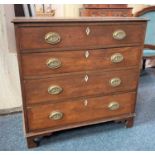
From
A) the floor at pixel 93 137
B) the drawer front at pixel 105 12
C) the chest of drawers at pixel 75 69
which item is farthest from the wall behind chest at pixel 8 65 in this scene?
the drawer front at pixel 105 12

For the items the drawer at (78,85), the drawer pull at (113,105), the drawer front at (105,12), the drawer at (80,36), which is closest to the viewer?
the drawer at (80,36)

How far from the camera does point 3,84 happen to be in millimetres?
1761

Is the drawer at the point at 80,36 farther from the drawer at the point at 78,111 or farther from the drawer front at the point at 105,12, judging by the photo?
the drawer front at the point at 105,12

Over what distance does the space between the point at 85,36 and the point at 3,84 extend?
89cm

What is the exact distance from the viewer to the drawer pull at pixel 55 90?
4.43ft

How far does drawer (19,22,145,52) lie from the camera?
119cm

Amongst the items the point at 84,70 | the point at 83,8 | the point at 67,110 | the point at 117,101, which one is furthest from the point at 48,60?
the point at 83,8

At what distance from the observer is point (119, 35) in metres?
1.35

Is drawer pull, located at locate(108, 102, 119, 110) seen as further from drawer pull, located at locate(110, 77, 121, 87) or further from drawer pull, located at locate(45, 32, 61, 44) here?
drawer pull, located at locate(45, 32, 61, 44)

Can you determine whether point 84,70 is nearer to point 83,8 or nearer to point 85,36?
point 85,36

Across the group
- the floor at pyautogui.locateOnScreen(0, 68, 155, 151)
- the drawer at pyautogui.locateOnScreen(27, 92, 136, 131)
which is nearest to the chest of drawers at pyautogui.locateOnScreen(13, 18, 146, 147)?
the drawer at pyautogui.locateOnScreen(27, 92, 136, 131)

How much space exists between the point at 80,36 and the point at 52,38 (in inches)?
7.1

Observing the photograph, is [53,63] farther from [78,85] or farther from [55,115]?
[55,115]

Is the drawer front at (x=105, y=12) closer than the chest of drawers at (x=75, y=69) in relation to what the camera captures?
No
